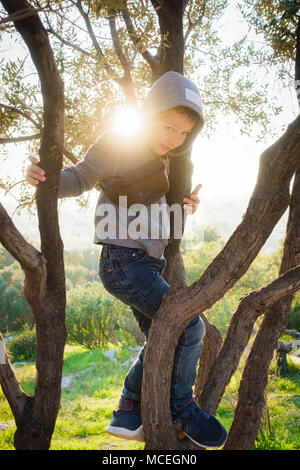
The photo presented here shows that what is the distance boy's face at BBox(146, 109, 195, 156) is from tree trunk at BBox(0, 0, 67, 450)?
580mm

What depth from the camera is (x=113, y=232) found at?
8.27ft

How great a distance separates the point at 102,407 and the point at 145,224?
8.40 m

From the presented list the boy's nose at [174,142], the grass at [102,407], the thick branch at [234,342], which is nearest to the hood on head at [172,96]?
the boy's nose at [174,142]

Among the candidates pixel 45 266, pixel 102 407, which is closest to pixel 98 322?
pixel 102 407

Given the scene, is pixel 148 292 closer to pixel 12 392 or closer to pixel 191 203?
pixel 191 203

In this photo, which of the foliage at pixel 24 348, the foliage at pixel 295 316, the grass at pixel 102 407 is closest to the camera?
the grass at pixel 102 407

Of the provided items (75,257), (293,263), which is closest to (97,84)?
(293,263)

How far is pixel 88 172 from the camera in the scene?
8.05 feet

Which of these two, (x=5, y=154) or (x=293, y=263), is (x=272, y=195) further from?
(x=5, y=154)

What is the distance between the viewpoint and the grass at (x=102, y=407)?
6.97 meters

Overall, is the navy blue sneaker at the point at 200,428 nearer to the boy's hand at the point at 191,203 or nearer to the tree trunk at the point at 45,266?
the tree trunk at the point at 45,266

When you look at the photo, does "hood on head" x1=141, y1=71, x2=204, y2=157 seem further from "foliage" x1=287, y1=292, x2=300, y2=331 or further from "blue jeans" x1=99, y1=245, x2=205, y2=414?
"foliage" x1=287, y1=292, x2=300, y2=331

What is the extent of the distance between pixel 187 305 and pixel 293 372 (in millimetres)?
12125

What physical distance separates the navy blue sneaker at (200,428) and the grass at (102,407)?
484 centimetres
